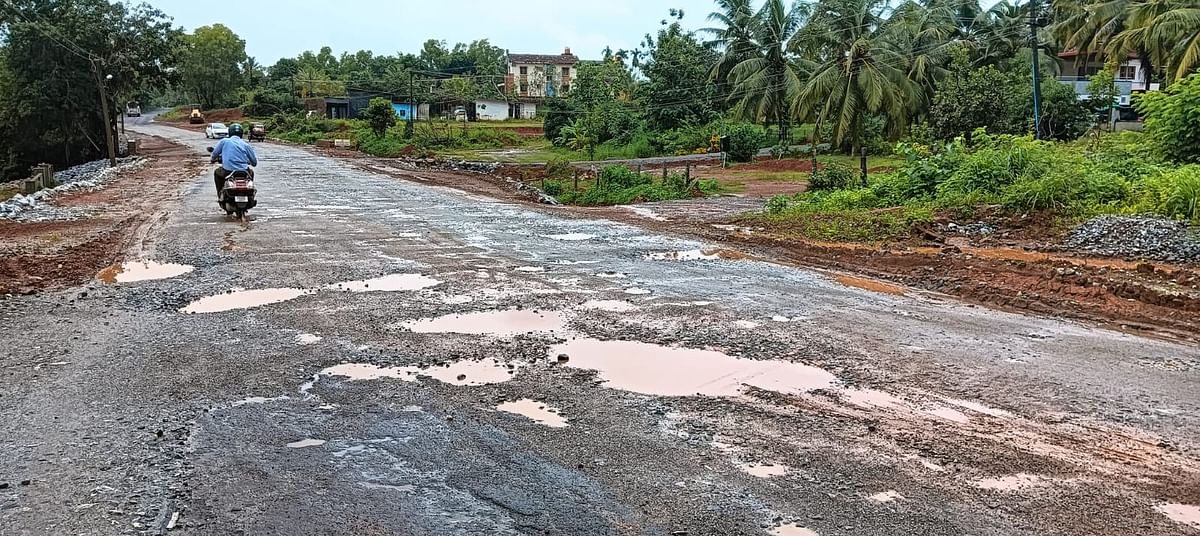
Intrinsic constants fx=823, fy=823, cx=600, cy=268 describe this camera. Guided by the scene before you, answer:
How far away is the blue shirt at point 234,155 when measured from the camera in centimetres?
1248

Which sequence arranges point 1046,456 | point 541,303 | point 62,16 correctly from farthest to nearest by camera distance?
1. point 62,16
2. point 541,303
3. point 1046,456

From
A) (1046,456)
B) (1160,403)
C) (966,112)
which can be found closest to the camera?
(1046,456)

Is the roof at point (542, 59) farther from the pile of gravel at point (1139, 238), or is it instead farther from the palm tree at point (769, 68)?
the pile of gravel at point (1139, 238)

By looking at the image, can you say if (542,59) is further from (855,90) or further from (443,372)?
(443,372)

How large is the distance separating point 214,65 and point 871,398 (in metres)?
88.9

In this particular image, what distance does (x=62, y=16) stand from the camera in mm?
34812

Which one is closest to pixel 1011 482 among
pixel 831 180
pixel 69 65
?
pixel 831 180

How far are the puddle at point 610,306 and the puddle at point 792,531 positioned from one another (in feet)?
12.4

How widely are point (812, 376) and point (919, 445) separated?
3.81 ft

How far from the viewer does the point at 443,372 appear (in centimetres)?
516

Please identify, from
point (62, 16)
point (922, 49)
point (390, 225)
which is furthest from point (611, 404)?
point (922, 49)

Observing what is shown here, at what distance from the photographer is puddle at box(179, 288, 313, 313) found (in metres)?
6.77

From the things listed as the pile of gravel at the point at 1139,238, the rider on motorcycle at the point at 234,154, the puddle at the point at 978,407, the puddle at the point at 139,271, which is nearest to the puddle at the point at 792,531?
the puddle at the point at 978,407

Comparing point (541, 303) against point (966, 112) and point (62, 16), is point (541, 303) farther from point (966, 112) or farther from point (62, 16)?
point (62, 16)
